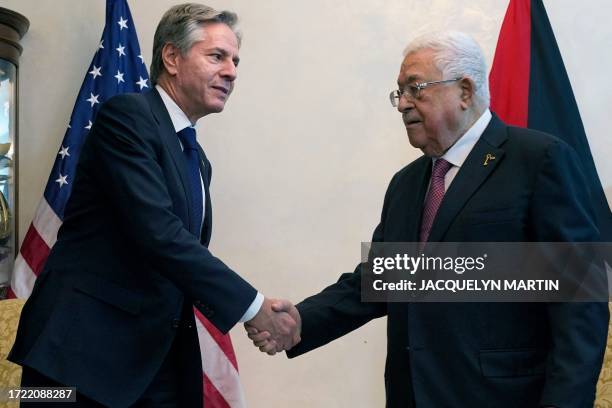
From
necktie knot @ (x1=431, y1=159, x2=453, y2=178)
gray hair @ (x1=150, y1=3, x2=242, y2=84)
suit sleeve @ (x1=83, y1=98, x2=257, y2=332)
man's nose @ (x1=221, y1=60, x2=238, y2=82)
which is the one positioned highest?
gray hair @ (x1=150, y1=3, x2=242, y2=84)

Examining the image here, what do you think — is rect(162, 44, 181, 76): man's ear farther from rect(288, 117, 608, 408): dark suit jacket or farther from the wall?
the wall

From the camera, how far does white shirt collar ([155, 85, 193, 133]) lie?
2445 millimetres

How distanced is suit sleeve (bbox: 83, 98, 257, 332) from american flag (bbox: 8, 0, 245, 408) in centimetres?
150

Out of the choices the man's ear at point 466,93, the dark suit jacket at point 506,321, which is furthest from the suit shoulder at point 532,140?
the man's ear at point 466,93

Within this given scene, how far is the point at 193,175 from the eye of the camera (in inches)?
95.3

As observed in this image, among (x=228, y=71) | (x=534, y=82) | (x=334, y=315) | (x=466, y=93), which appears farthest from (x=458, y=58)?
(x=534, y=82)

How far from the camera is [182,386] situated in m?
2.28

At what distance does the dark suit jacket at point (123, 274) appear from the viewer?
6.80 feet

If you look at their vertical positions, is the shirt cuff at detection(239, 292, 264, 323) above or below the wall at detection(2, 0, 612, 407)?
→ below

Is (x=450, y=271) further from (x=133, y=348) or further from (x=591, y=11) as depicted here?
(x=591, y=11)

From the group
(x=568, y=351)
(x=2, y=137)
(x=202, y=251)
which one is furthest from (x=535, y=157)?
(x=2, y=137)

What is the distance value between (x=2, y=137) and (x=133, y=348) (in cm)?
228

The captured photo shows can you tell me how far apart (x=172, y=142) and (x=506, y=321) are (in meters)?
1.13

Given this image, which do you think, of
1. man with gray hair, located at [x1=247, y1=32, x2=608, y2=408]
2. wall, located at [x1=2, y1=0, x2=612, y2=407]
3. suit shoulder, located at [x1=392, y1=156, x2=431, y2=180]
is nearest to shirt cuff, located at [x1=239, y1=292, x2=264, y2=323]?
man with gray hair, located at [x1=247, y1=32, x2=608, y2=408]
